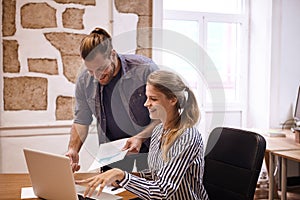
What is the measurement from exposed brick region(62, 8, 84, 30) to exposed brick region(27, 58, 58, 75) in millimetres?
281

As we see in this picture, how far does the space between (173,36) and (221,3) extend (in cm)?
115

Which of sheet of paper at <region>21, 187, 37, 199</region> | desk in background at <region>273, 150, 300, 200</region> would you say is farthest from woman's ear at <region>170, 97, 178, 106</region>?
desk in background at <region>273, 150, 300, 200</region>

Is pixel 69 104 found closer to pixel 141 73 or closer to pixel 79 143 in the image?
pixel 79 143

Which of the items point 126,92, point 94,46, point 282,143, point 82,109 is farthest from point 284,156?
point 94,46

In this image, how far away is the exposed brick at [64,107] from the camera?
2.99m

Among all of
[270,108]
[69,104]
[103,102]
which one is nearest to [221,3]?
[270,108]

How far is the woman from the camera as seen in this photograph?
57.8 inches

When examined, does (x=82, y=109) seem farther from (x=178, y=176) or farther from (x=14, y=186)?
(x=178, y=176)

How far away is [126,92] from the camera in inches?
85.9

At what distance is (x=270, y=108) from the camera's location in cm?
370

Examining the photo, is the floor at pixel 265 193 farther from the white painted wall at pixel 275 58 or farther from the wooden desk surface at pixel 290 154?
the wooden desk surface at pixel 290 154

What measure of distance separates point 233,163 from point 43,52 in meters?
1.72

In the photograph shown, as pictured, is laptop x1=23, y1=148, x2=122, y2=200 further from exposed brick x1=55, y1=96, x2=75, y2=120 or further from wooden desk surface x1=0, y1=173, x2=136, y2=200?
exposed brick x1=55, y1=96, x2=75, y2=120

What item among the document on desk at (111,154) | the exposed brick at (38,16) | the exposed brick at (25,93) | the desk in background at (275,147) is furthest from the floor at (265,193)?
the exposed brick at (38,16)
